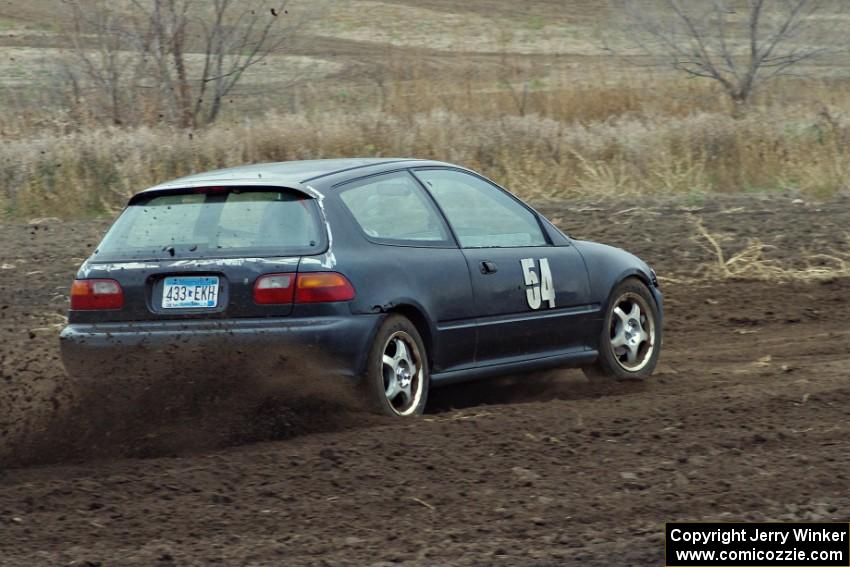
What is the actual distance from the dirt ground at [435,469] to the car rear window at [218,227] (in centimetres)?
74

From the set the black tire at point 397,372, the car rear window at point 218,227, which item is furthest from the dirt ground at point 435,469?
the car rear window at point 218,227

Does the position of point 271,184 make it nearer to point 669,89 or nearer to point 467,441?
point 467,441

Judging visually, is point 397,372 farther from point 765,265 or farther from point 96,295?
point 765,265

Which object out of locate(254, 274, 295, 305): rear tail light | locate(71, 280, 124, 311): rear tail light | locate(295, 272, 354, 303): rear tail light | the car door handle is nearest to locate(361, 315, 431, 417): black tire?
locate(295, 272, 354, 303): rear tail light

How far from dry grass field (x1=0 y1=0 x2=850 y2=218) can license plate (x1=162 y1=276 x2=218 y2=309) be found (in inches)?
367

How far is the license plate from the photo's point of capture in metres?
7.08

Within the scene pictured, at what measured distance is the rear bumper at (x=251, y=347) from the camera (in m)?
6.94

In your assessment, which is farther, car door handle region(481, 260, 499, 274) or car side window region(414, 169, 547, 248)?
car side window region(414, 169, 547, 248)

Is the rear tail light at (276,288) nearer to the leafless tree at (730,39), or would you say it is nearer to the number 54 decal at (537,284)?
the number 54 decal at (537,284)

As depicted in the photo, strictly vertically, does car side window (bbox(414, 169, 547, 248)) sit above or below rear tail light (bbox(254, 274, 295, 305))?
above

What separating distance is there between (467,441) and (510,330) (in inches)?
57.4

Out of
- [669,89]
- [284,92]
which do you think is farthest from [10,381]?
[284,92]

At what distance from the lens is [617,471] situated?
20.6 ft

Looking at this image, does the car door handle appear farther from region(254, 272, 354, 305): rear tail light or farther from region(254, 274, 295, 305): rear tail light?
region(254, 274, 295, 305): rear tail light
